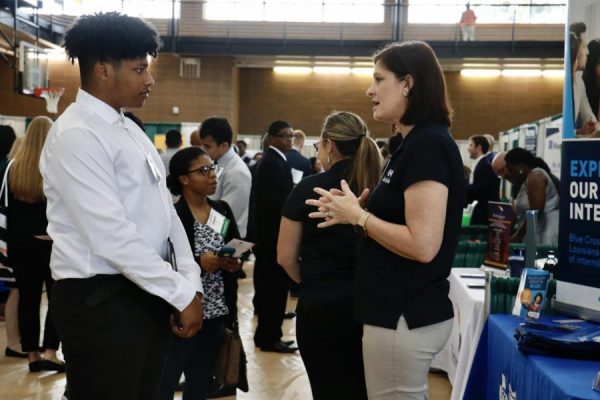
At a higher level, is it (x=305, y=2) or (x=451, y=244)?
(x=305, y=2)

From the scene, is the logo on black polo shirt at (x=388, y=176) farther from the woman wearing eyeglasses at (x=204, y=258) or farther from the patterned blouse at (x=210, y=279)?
the patterned blouse at (x=210, y=279)

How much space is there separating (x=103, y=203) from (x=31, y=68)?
1524 cm

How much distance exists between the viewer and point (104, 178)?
1.91 meters

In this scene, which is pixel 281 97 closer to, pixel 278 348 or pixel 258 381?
pixel 278 348

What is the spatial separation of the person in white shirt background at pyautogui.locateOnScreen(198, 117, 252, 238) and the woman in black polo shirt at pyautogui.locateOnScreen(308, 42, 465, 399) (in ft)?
9.21

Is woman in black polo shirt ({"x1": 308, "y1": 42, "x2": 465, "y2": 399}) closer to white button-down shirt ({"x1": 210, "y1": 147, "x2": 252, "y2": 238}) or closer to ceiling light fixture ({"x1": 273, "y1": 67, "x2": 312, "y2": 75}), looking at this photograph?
white button-down shirt ({"x1": 210, "y1": 147, "x2": 252, "y2": 238})

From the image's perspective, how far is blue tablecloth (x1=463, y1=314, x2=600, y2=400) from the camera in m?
1.92

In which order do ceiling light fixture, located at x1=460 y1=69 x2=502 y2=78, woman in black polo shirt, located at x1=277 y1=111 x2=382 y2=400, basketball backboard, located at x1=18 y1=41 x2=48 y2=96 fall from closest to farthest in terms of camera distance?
woman in black polo shirt, located at x1=277 y1=111 x2=382 y2=400, basketball backboard, located at x1=18 y1=41 x2=48 y2=96, ceiling light fixture, located at x1=460 y1=69 x2=502 y2=78

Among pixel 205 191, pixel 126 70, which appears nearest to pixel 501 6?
pixel 205 191

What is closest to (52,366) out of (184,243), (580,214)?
(184,243)

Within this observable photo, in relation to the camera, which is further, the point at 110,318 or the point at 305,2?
the point at 305,2

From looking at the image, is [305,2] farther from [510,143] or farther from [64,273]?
[64,273]

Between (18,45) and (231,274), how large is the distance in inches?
534

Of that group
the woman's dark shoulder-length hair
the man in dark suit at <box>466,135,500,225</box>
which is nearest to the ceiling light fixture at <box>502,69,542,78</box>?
the man in dark suit at <box>466,135,500,225</box>
